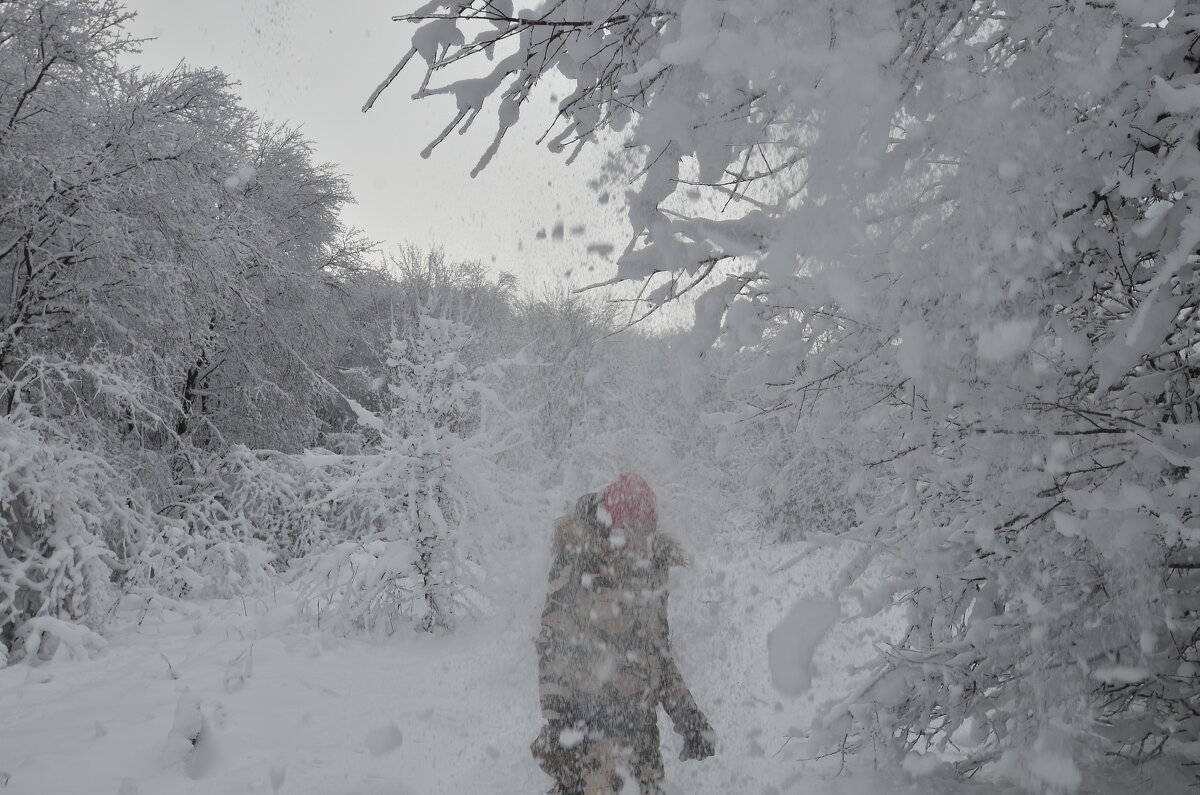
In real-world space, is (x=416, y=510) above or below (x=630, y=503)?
below

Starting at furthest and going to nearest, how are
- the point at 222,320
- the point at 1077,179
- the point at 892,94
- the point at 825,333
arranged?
the point at 222,320 → the point at 825,333 → the point at 1077,179 → the point at 892,94

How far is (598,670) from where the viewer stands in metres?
2.90

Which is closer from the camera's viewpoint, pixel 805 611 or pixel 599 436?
pixel 805 611

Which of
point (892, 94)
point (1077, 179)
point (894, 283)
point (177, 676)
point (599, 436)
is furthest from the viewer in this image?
point (599, 436)

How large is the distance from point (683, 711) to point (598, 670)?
1.33 feet

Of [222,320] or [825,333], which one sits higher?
[222,320]

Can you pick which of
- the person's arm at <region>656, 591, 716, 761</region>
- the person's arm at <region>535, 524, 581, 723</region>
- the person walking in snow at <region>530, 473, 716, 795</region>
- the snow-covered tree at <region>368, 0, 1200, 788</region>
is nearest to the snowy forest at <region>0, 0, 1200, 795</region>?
the snow-covered tree at <region>368, 0, 1200, 788</region>

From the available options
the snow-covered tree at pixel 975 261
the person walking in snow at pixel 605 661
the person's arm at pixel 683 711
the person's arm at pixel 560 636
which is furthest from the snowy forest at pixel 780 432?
the person's arm at pixel 560 636

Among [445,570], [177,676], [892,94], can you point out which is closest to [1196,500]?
[892,94]

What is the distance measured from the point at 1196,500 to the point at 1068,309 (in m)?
0.68

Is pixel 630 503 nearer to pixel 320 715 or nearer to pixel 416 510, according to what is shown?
pixel 320 715

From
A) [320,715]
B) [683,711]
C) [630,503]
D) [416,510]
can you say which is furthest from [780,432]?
[416,510]

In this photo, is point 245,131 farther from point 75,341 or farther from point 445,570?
point 445,570

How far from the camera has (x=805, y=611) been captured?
6.26 feet
